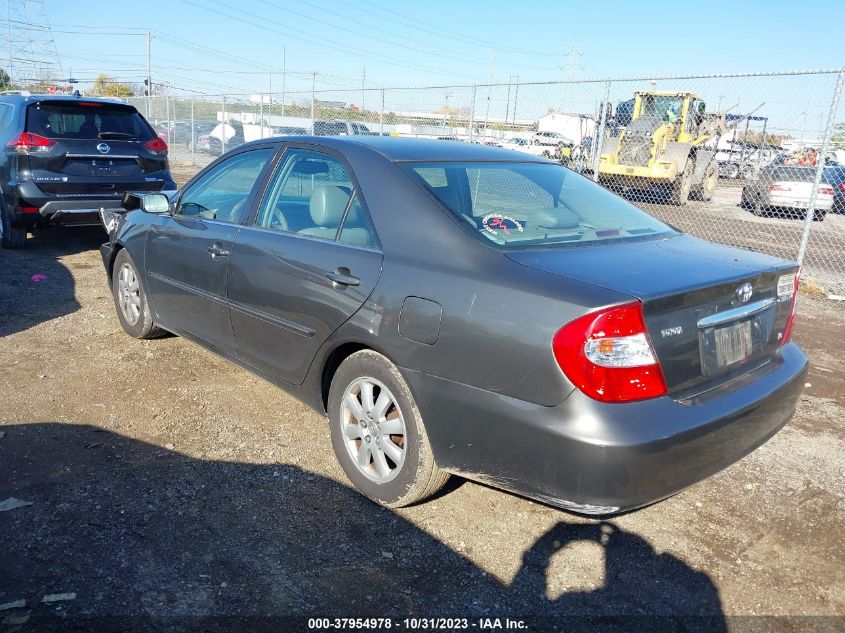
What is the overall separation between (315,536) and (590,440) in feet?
4.14

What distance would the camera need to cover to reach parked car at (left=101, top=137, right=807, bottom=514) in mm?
2375

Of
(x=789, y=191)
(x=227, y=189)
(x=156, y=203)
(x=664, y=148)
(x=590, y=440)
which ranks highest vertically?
(x=664, y=148)

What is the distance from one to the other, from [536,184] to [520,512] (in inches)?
66.2

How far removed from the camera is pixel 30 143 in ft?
24.0

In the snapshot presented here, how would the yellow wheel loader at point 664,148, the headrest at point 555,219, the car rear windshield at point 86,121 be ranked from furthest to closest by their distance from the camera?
the yellow wheel loader at point 664,148 → the car rear windshield at point 86,121 → the headrest at point 555,219

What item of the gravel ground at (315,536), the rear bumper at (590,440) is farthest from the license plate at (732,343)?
the gravel ground at (315,536)

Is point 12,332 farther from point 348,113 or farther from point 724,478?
point 348,113

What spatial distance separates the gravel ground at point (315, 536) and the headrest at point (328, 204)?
1211 millimetres

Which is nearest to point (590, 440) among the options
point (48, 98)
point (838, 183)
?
point (48, 98)

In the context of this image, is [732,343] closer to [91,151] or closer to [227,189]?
[227,189]

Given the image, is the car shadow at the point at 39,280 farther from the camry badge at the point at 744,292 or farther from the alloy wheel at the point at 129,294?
the camry badge at the point at 744,292

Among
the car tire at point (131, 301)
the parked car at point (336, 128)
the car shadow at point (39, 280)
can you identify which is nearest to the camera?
the car tire at point (131, 301)

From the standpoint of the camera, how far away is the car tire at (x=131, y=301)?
495cm

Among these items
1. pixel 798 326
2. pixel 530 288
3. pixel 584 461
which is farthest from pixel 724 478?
pixel 798 326
